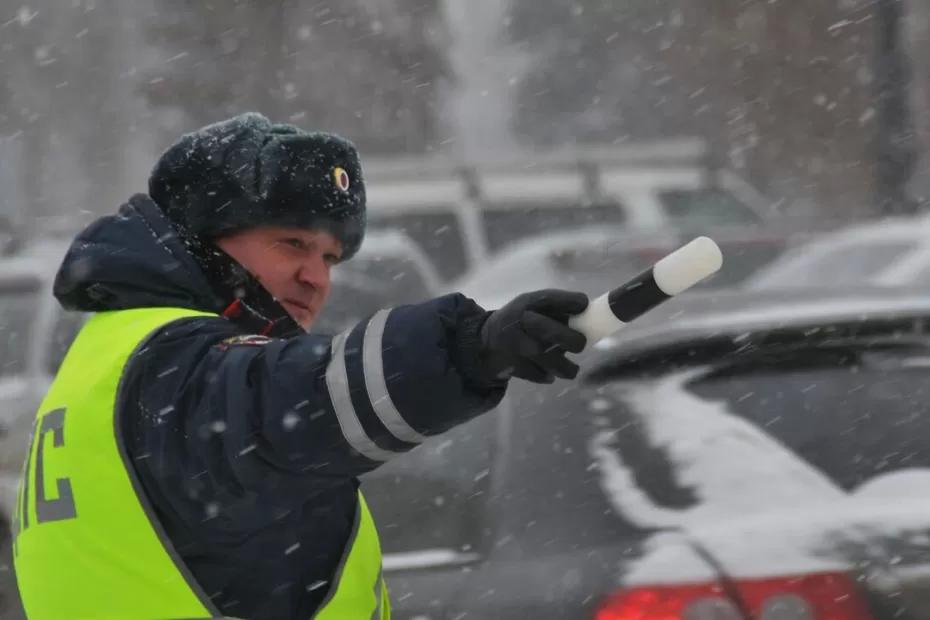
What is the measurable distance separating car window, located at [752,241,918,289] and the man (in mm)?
6694

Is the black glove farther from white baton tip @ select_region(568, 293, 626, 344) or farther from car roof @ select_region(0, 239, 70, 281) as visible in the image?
car roof @ select_region(0, 239, 70, 281)

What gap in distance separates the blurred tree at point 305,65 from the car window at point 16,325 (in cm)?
2441

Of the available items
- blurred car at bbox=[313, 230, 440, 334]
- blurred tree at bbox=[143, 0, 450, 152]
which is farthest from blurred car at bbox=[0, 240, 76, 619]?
blurred tree at bbox=[143, 0, 450, 152]

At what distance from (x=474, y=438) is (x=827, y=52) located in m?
20.2

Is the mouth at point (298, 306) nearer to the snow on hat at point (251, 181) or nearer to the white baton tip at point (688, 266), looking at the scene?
the snow on hat at point (251, 181)

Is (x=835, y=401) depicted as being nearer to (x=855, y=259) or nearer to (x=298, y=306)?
(x=298, y=306)

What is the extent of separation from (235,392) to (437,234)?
1207 cm

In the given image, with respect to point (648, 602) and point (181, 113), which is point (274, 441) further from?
point (181, 113)

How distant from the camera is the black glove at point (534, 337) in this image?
5.45 ft

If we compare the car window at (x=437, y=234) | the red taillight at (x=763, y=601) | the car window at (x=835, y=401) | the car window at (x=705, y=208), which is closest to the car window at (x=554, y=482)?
the red taillight at (x=763, y=601)

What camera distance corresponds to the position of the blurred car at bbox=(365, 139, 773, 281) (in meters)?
13.8

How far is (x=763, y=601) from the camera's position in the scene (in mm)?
2488

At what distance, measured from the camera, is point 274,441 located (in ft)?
5.64

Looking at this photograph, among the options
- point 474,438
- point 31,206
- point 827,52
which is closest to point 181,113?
point 31,206
